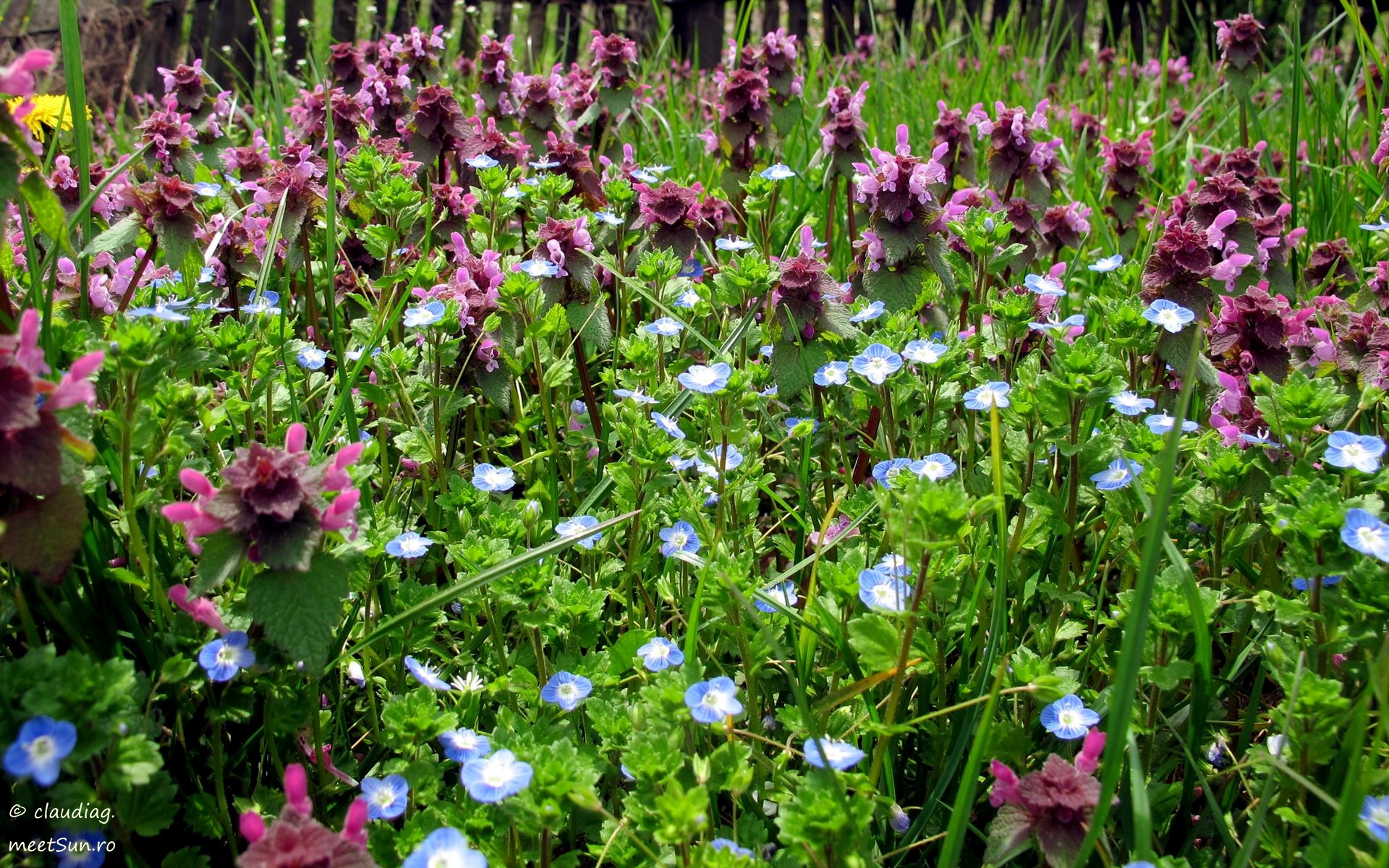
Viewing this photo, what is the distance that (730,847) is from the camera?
3.79 feet

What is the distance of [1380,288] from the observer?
2.15m

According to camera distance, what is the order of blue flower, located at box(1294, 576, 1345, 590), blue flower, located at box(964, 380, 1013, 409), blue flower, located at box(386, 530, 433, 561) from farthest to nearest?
1. blue flower, located at box(964, 380, 1013, 409)
2. blue flower, located at box(386, 530, 433, 561)
3. blue flower, located at box(1294, 576, 1345, 590)

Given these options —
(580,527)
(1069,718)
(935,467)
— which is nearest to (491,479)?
(580,527)

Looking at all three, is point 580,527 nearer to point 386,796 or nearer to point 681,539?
point 681,539

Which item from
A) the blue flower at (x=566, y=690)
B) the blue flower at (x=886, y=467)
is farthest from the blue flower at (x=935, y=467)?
the blue flower at (x=566, y=690)

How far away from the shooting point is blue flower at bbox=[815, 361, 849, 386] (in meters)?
1.98

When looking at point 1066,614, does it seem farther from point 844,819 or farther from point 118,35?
point 118,35

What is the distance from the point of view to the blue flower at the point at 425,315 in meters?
1.86

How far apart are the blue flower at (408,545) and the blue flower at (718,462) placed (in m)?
0.47

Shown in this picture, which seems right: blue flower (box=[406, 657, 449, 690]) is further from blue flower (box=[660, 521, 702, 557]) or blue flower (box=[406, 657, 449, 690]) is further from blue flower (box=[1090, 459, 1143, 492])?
blue flower (box=[1090, 459, 1143, 492])

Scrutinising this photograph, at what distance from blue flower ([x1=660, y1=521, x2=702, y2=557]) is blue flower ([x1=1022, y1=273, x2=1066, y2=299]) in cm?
95

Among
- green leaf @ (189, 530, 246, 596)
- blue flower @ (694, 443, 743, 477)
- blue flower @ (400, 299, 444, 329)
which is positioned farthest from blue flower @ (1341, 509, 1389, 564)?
blue flower @ (400, 299, 444, 329)

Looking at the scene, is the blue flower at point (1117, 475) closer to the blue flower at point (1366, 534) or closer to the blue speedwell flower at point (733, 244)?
the blue flower at point (1366, 534)

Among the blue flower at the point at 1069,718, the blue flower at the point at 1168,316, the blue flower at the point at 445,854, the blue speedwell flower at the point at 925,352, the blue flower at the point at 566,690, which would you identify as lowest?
the blue flower at the point at 1069,718
